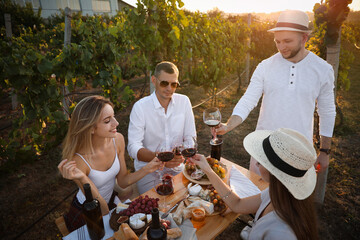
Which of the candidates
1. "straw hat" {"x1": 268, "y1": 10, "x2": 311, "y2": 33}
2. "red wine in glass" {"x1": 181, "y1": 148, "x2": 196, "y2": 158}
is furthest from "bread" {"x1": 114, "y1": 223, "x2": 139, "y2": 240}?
"straw hat" {"x1": 268, "y1": 10, "x2": 311, "y2": 33}

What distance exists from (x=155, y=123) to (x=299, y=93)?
5.56 ft

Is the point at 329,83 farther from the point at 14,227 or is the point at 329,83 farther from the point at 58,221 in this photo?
the point at 14,227

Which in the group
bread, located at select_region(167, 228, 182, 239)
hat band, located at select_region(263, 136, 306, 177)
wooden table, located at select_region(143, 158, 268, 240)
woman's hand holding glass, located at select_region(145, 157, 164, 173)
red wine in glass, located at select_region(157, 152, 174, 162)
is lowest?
wooden table, located at select_region(143, 158, 268, 240)

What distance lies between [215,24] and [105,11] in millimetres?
25858

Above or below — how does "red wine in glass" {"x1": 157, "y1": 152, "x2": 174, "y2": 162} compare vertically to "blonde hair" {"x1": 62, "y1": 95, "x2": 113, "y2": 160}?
below

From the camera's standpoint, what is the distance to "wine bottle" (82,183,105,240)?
1.35 meters

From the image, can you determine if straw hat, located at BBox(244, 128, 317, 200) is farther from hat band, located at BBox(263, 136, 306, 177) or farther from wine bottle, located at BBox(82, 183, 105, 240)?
wine bottle, located at BBox(82, 183, 105, 240)

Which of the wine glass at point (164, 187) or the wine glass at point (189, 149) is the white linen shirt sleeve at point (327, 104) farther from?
the wine glass at point (164, 187)

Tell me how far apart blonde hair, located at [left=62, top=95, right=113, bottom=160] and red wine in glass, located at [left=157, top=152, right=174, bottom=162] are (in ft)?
2.36

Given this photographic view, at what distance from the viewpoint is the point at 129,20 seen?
3842mm

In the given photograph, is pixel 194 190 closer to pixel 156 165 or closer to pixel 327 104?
pixel 156 165

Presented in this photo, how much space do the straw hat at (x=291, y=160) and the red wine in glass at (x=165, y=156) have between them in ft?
2.66

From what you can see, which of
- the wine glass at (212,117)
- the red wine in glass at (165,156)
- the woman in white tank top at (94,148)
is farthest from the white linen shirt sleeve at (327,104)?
the woman in white tank top at (94,148)

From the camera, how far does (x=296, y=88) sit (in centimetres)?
224
